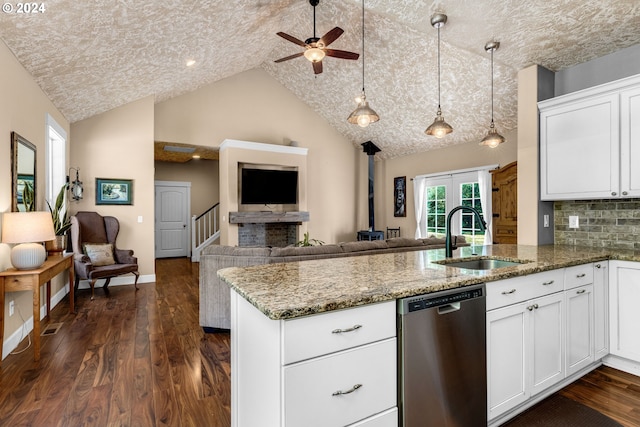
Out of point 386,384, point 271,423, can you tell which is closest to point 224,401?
point 271,423

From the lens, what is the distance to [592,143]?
9.01 feet

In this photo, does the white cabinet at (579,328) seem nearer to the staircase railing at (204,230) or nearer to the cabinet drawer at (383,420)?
the cabinet drawer at (383,420)

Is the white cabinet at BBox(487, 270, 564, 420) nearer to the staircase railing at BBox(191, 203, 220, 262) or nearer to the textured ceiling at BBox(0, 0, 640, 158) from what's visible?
the textured ceiling at BBox(0, 0, 640, 158)

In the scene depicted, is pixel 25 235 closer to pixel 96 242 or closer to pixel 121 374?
pixel 121 374

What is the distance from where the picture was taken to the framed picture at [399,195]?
759cm

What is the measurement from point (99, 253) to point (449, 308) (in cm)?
518

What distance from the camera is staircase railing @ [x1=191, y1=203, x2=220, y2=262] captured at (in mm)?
8242

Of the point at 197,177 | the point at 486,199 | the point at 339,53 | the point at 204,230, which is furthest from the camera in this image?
the point at 197,177

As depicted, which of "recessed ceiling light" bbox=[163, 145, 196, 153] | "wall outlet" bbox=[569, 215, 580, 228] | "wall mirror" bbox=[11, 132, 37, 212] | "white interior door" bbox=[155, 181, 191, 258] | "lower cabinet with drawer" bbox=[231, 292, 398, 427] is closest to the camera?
"lower cabinet with drawer" bbox=[231, 292, 398, 427]

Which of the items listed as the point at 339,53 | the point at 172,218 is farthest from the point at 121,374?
the point at 172,218

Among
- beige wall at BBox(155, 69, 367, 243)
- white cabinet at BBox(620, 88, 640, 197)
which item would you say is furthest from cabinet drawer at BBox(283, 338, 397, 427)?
beige wall at BBox(155, 69, 367, 243)

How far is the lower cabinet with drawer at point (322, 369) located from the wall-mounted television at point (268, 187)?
5274 mm

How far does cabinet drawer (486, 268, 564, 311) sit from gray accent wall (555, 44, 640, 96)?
6.49 feet

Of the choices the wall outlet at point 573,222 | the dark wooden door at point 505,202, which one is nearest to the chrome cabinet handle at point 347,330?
the wall outlet at point 573,222
